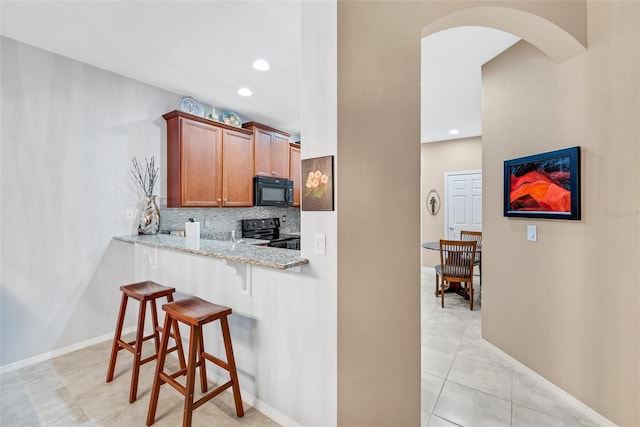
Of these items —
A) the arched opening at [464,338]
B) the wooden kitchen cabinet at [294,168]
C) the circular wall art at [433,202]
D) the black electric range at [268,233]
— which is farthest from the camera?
the circular wall art at [433,202]

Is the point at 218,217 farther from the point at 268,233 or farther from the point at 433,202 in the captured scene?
the point at 433,202

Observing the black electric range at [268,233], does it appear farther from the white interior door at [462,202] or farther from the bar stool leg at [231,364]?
the white interior door at [462,202]

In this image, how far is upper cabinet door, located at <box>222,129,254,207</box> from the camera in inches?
145

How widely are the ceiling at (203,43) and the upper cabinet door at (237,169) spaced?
568 millimetres

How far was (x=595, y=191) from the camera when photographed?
181 cm

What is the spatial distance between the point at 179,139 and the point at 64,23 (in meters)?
1.26

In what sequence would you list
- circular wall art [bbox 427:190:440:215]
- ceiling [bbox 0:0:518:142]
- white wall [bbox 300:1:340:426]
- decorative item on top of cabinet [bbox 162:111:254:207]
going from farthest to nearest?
circular wall art [bbox 427:190:440:215] → decorative item on top of cabinet [bbox 162:111:254:207] → ceiling [bbox 0:0:518:142] → white wall [bbox 300:1:340:426]

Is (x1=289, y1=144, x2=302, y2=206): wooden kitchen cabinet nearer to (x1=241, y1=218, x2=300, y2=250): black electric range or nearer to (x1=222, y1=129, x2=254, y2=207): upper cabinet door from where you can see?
(x1=241, y1=218, x2=300, y2=250): black electric range

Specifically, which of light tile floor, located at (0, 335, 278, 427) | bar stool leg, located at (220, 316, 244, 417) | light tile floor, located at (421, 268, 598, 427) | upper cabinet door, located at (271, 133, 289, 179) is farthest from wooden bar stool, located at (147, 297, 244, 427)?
upper cabinet door, located at (271, 133, 289, 179)

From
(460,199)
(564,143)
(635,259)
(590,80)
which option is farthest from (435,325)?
(460,199)

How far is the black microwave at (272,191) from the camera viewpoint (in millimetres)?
4078

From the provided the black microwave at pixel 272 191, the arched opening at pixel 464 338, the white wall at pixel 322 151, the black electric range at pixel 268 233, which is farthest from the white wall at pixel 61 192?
the arched opening at pixel 464 338

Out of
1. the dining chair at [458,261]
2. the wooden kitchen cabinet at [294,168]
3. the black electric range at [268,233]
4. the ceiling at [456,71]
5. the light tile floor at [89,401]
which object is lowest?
the light tile floor at [89,401]

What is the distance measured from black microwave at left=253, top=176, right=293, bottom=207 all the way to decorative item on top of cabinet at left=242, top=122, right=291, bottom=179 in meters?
0.11
